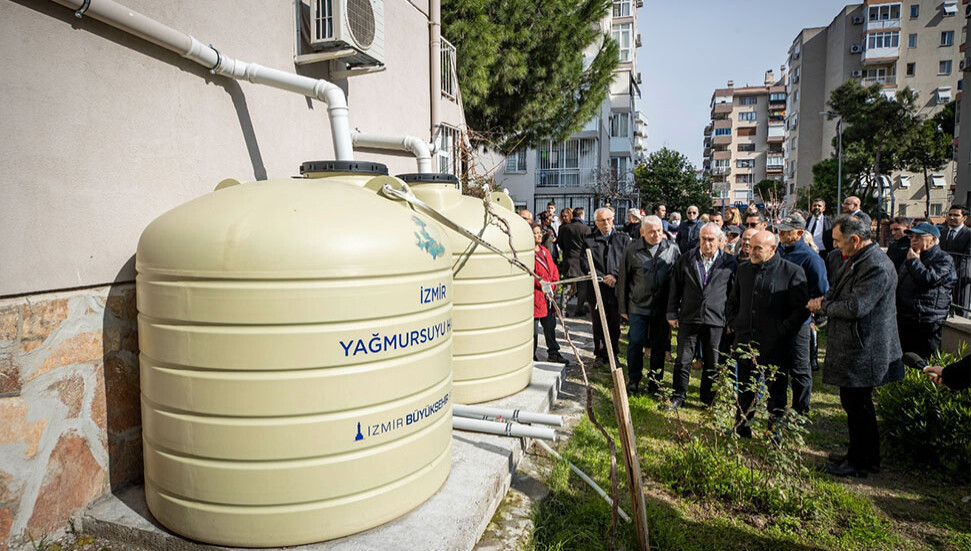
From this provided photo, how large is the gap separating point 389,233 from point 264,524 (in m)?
1.51

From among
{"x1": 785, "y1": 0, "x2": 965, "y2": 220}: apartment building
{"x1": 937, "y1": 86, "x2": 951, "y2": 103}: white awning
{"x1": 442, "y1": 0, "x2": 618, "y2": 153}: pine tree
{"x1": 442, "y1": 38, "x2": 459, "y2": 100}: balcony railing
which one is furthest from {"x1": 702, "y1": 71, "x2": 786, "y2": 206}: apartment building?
{"x1": 442, "y1": 38, "x2": 459, "y2": 100}: balcony railing

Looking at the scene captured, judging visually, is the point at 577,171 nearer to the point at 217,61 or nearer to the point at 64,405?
the point at 217,61

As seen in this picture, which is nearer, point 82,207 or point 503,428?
point 82,207

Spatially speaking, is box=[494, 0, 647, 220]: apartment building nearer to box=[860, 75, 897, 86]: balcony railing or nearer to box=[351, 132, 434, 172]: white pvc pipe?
box=[351, 132, 434, 172]: white pvc pipe

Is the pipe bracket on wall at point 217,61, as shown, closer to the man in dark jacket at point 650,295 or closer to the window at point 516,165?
the man in dark jacket at point 650,295

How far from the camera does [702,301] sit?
580 cm

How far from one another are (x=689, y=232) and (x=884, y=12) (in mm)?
63558

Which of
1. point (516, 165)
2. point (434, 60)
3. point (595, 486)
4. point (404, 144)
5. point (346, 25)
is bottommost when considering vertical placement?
point (595, 486)

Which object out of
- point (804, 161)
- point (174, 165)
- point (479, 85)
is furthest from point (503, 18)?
point (804, 161)

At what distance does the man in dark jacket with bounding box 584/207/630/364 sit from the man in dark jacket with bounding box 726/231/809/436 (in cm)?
Result: 223

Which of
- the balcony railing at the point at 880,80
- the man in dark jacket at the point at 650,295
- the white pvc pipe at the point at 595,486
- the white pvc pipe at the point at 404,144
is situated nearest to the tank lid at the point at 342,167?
the white pvc pipe at the point at 404,144

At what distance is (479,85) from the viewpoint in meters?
13.5

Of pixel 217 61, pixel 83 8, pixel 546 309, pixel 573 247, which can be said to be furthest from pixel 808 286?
pixel 83 8

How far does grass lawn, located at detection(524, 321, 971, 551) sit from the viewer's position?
3658mm
